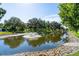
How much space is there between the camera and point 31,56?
2670 mm

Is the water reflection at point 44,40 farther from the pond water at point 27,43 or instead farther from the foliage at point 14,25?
the foliage at point 14,25

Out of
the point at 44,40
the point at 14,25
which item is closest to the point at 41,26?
the point at 44,40

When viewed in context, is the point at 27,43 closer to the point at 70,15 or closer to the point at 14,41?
the point at 14,41

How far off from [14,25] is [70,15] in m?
0.60

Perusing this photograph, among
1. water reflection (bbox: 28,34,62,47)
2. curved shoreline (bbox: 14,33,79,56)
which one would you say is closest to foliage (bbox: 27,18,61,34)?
water reflection (bbox: 28,34,62,47)

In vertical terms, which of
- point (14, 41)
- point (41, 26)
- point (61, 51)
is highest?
point (41, 26)

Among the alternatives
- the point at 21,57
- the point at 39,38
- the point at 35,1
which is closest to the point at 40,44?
the point at 39,38

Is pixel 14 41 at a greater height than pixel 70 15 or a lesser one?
lesser

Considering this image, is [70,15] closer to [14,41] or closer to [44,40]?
[44,40]

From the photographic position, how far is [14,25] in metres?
2.72

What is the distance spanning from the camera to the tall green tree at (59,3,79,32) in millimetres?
2684

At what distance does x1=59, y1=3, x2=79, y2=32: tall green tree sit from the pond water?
16cm

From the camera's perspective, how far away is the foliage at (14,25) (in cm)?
269

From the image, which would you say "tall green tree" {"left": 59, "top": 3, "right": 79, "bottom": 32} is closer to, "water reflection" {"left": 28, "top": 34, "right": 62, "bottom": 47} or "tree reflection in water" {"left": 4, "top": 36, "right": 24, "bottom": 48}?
"water reflection" {"left": 28, "top": 34, "right": 62, "bottom": 47}
